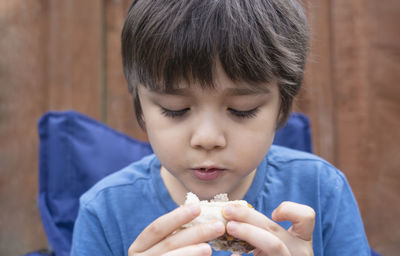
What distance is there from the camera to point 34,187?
2236mm

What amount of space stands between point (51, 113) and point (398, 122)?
1.61 m

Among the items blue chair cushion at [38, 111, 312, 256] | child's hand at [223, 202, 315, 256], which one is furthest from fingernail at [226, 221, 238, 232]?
blue chair cushion at [38, 111, 312, 256]

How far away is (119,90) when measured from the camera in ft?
7.48

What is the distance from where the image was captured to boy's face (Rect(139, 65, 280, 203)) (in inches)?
39.7

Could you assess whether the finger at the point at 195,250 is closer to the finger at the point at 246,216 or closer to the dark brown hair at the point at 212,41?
the finger at the point at 246,216

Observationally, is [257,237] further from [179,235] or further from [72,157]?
[72,157]

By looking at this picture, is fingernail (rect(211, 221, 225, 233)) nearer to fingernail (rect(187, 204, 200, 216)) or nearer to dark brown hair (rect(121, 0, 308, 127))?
fingernail (rect(187, 204, 200, 216))

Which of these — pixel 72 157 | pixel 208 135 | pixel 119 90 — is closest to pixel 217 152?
pixel 208 135

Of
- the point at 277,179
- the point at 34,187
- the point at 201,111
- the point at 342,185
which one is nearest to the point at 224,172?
the point at 201,111

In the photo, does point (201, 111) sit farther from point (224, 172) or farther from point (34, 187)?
point (34, 187)

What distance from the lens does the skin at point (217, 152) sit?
0.94m

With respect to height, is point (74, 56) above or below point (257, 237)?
above

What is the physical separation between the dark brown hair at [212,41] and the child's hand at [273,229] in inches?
11.1

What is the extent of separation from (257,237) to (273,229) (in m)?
0.07
